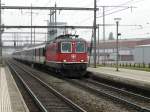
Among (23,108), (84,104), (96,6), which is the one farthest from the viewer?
(96,6)

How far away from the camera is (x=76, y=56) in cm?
3419

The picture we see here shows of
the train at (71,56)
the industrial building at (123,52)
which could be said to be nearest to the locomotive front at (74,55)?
the train at (71,56)

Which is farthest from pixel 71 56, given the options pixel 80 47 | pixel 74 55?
pixel 80 47

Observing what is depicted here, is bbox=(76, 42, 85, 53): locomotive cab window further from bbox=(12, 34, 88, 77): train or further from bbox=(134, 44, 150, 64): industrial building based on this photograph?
bbox=(134, 44, 150, 64): industrial building

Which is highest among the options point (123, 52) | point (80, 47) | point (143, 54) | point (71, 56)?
point (80, 47)

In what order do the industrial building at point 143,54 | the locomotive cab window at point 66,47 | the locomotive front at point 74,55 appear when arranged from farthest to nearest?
the industrial building at point 143,54
the locomotive cab window at point 66,47
the locomotive front at point 74,55

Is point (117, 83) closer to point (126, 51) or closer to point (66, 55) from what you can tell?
point (66, 55)

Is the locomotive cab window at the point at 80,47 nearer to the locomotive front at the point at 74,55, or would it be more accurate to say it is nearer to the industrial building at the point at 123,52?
the locomotive front at the point at 74,55

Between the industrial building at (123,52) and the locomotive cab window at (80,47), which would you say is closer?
the locomotive cab window at (80,47)

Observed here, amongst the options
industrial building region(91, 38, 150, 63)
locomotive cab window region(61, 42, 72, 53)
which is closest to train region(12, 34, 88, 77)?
locomotive cab window region(61, 42, 72, 53)

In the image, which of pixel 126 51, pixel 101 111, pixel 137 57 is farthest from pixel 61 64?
pixel 126 51

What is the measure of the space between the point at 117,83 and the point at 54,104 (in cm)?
1048

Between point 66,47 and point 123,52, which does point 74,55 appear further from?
point 123,52

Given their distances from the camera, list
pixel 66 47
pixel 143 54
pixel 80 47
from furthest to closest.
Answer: pixel 143 54 < pixel 80 47 < pixel 66 47
